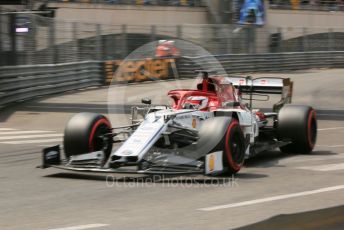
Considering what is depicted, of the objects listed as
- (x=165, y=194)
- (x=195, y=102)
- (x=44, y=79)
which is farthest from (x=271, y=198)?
(x=44, y=79)

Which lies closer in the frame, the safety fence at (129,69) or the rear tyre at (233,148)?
the rear tyre at (233,148)

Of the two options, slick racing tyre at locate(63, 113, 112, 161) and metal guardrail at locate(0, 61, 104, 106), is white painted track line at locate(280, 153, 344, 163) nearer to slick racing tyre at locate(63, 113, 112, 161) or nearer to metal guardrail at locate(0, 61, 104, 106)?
slick racing tyre at locate(63, 113, 112, 161)

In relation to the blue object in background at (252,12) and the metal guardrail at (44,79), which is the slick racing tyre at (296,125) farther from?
the blue object in background at (252,12)

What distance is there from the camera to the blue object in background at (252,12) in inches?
1865

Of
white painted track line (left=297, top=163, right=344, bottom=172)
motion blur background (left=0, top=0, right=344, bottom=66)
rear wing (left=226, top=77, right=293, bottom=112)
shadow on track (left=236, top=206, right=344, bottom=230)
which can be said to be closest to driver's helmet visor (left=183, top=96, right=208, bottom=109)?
motion blur background (left=0, top=0, right=344, bottom=66)

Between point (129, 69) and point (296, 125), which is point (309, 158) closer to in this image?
point (296, 125)

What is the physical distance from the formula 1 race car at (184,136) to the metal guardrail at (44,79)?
1121 centimetres

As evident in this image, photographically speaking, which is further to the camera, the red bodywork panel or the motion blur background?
the motion blur background

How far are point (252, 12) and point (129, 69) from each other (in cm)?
2450

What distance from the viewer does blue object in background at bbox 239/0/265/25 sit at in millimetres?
47375

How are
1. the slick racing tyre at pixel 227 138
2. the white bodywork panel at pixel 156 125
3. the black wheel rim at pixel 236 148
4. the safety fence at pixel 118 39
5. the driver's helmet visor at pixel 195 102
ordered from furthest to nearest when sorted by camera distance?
the safety fence at pixel 118 39 → the driver's helmet visor at pixel 195 102 → the black wheel rim at pixel 236 148 → the slick racing tyre at pixel 227 138 → the white bodywork panel at pixel 156 125

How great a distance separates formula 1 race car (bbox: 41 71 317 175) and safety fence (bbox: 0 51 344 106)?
0.74m

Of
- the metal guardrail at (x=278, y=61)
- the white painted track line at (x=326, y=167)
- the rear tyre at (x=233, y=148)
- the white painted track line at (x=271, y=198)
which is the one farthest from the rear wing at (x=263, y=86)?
the metal guardrail at (x=278, y=61)

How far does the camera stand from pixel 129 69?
2461cm
